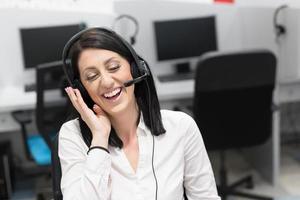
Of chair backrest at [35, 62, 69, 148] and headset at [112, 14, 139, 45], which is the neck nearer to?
chair backrest at [35, 62, 69, 148]

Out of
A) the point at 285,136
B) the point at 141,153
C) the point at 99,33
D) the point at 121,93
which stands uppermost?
the point at 99,33

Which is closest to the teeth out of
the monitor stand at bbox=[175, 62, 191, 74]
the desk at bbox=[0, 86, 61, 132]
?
the desk at bbox=[0, 86, 61, 132]

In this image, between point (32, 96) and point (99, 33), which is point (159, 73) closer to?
point (32, 96)

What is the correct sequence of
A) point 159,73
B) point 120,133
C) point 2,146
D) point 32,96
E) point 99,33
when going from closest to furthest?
point 99,33, point 120,133, point 32,96, point 2,146, point 159,73

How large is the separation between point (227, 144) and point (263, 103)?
31 cm

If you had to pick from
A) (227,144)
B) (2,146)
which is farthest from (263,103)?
(2,146)

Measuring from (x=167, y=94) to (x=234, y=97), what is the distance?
48cm

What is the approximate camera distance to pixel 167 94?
273 cm

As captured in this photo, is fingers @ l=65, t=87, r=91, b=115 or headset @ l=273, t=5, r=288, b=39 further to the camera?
headset @ l=273, t=5, r=288, b=39

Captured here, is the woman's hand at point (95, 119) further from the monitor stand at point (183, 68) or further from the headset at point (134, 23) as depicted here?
the monitor stand at point (183, 68)

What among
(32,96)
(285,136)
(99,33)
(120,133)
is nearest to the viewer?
(99,33)

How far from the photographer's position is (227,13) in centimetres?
351

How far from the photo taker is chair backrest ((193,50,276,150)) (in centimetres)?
230

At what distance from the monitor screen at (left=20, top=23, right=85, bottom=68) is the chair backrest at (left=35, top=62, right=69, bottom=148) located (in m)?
0.78
